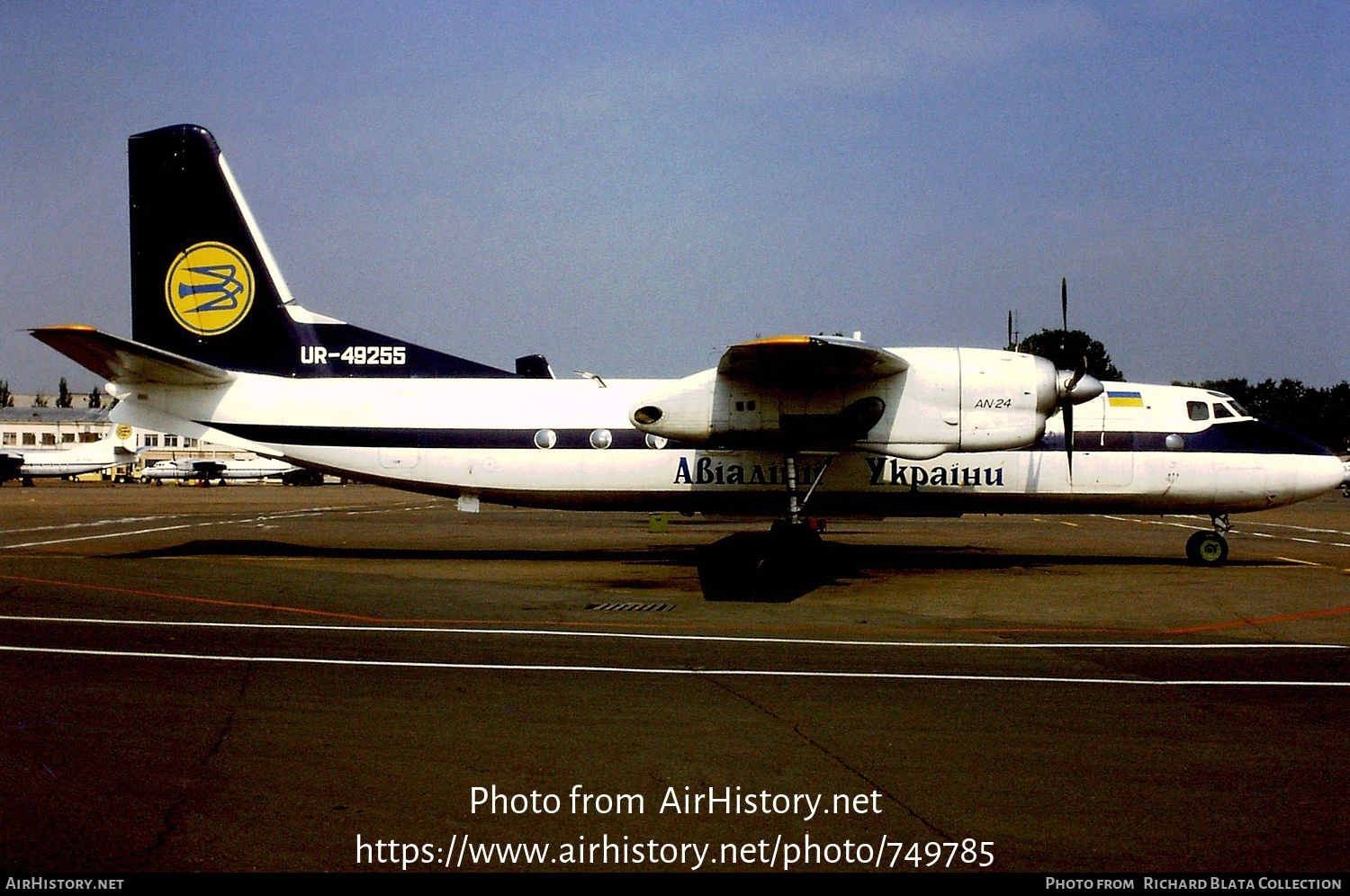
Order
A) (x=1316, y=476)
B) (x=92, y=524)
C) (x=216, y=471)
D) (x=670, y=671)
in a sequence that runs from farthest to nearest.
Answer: (x=216, y=471) < (x=92, y=524) < (x=1316, y=476) < (x=670, y=671)

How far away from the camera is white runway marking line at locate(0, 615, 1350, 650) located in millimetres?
10734

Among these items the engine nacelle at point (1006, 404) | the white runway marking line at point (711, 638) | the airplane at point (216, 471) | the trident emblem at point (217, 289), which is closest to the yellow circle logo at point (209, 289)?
the trident emblem at point (217, 289)

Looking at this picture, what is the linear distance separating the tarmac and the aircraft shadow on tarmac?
2.74 ft

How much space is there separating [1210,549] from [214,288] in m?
19.8

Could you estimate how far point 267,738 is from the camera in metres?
6.62

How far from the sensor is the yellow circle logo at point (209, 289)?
2006 cm

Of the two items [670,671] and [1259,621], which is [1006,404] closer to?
[1259,621]

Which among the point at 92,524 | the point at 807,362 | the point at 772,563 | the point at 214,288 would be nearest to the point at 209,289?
the point at 214,288

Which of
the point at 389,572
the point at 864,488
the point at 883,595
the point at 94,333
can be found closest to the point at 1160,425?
the point at 864,488

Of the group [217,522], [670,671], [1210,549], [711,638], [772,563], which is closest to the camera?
[670,671]

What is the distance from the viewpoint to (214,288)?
20.1 m

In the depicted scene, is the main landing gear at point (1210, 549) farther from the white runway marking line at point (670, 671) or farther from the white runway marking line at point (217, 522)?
the white runway marking line at point (217, 522)

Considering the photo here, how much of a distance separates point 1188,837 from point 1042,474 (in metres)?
15.0

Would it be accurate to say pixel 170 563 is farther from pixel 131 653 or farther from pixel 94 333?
pixel 131 653
